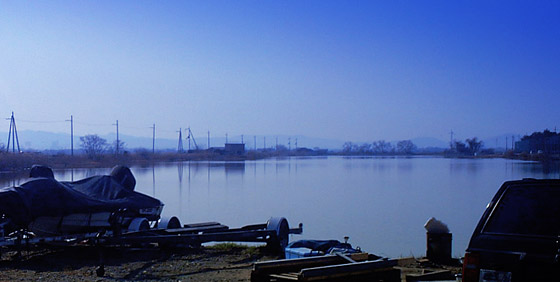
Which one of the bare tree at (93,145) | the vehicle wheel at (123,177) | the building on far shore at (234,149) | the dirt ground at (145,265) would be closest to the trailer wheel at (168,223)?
the dirt ground at (145,265)

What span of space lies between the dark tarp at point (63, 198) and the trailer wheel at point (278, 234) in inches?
123

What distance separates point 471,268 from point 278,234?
26.5ft

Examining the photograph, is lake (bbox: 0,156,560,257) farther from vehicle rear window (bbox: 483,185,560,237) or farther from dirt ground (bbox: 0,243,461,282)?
vehicle rear window (bbox: 483,185,560,237)

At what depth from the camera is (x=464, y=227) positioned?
1966cm

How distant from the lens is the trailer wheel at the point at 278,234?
12.8 m

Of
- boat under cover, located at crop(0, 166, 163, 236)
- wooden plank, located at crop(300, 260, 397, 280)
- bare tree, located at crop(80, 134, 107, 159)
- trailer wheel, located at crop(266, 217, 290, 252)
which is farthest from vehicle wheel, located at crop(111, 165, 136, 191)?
bare tree, located at crop(80, 134, 107, 159)

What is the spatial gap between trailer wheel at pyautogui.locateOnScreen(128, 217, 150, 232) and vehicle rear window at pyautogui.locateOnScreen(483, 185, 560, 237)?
950cm

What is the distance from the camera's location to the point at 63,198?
39.7 ft

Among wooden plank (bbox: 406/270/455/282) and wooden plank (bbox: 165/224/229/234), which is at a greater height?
wooden plank (bbox: 165/224/229/234)

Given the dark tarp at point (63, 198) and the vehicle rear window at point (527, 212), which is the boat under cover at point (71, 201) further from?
the vehicle rear window at point (527, 212)

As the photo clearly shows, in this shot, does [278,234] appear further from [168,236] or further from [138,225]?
[138,225]

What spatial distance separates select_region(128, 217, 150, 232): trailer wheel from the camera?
13.4 metres

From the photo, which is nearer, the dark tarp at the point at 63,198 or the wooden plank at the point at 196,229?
the dark tarp at the point at 63,198

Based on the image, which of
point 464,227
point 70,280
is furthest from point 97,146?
point 70,280
